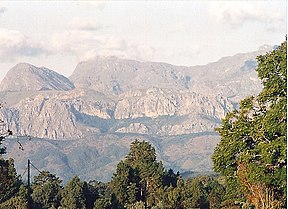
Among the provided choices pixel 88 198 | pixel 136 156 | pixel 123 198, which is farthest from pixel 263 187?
pixel 136 156

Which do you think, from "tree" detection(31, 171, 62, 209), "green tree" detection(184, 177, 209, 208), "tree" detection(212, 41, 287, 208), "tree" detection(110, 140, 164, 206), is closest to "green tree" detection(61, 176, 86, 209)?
"tree" detection(31, 171, 62, 209)

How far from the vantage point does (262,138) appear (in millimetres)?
26391

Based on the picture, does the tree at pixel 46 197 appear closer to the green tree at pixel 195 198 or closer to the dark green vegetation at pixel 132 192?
the dark green vegetation at pixel 132 192

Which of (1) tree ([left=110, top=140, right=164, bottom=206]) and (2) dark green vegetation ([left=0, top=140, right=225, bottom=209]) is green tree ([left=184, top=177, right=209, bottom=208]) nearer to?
(2) dark green vegetation ([left=0, top=140, right=225, bottom=209])

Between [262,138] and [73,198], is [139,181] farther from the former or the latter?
[262,138]

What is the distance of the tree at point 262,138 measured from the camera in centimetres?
2462

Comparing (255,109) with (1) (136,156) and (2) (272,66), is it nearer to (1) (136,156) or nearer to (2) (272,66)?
(2) (272,66)

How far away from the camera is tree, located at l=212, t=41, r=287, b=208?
80.8 feet

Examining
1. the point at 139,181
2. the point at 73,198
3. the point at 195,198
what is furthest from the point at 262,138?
the point at 139,181

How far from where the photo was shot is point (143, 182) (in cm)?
9762

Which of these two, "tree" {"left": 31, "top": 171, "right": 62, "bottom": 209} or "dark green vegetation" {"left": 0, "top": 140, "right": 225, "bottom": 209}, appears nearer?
"dark green vegetation" {"left": 0, "top": 140, "right": 225, "bottom": 209}

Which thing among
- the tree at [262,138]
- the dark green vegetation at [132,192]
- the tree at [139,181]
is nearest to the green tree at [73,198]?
the dark green vegetation at [132,192]

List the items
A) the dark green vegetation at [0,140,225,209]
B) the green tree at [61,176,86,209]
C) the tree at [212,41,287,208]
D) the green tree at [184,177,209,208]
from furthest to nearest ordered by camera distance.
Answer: the green tree at [61,176,86,209] < the dark green vegetation at [0,140,225,209] < the green tree at [184,177,209,208] < the tree at [212,41,287,208]

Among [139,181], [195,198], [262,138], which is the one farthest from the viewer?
[139,181]
